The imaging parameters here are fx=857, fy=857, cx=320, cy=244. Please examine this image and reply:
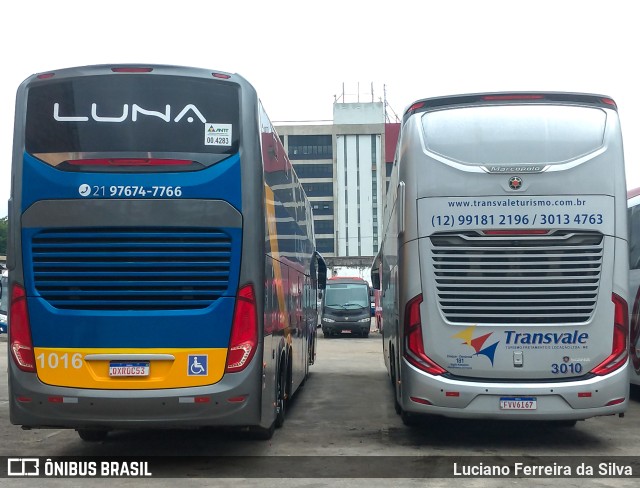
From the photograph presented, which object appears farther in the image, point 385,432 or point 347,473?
point 385,432

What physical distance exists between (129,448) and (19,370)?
205 cm

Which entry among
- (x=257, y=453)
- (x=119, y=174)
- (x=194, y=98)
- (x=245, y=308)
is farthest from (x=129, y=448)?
(x=194, y=98)

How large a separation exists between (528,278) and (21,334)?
200 inches

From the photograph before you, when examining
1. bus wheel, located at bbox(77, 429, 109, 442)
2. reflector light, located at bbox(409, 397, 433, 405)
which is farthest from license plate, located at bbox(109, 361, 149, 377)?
reflector light, located at bbox(409, 397, 433, 405)

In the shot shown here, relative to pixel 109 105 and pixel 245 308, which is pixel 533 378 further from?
pixel 109 105

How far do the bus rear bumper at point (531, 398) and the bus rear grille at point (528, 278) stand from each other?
26.2 inches

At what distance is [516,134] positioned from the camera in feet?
30.2

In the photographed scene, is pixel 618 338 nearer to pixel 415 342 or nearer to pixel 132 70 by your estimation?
pixel 415 342

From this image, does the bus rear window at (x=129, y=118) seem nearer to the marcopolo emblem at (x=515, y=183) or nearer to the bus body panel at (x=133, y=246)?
the bus body panel at (x=133, y=246)

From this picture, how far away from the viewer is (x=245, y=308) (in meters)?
7.91

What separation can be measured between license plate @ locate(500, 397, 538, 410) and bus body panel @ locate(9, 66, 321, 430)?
2602 millimetres

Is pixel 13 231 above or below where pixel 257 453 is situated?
above

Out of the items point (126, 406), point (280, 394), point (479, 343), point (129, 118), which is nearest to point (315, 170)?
point (280, 394)

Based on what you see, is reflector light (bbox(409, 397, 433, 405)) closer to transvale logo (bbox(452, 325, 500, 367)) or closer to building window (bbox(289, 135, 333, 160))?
transvale logo (bbox(452, 325, 500, 367))
